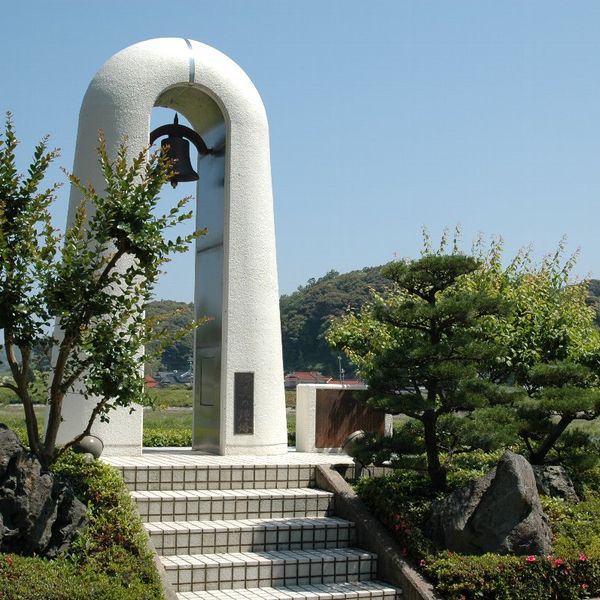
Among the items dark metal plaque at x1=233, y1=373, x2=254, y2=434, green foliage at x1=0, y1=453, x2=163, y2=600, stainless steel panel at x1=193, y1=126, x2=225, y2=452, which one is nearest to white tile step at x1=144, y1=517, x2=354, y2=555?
green foliage at x1=0, y1=453, x2=163, y2=600

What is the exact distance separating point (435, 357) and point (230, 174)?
3.79 meters

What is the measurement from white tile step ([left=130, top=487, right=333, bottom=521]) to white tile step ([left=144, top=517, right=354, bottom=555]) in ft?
0.32

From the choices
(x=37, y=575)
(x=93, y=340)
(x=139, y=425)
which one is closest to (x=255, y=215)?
(x=139, y=425)

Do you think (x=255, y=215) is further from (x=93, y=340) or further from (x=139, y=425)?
(x=93, y=340)

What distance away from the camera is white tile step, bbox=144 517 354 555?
8.95 m

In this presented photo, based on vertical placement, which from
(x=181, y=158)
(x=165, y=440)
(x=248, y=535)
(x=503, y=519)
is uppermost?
(x=181, y=158)

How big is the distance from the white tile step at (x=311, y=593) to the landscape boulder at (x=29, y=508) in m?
1.13

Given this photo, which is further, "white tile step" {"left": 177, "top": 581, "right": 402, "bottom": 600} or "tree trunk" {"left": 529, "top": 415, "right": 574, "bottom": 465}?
"tree trunk" {"left": 529, "top": 415, "right": 574, "bottom": 465}

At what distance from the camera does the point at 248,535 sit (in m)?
9.20

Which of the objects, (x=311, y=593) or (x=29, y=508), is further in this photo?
(x=311, y=593)

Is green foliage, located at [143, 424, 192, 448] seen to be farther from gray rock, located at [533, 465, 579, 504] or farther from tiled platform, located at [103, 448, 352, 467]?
gray rock, located at [533, 465, 579, 504]

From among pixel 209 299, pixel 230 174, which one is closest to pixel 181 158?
pixel 230 174

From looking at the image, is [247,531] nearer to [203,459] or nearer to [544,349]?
[203,459]

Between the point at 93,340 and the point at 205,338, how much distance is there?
3696mm
